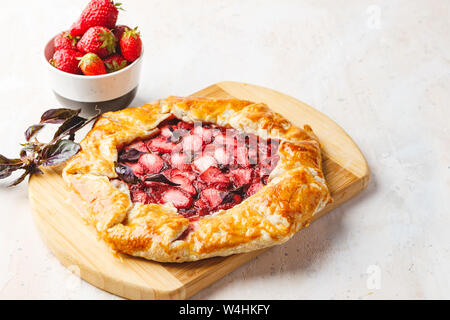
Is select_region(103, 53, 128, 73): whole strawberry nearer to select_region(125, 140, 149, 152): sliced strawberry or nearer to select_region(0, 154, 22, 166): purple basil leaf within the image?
select_region(125, 140, 149, 152): sliced strawberry

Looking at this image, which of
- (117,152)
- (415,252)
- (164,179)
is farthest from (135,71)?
(415,252)

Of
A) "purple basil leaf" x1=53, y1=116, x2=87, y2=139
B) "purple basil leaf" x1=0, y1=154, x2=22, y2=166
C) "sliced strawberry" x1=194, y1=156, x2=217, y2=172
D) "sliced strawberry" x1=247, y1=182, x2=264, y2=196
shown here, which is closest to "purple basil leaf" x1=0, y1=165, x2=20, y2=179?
"purple basil leaf" x1=0, y1=154, x2=22, y2=166

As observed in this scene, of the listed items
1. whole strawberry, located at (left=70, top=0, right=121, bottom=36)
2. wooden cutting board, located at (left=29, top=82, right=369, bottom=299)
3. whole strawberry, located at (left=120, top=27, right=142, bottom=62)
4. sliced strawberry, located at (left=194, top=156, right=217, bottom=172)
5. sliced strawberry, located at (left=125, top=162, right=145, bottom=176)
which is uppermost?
whole strawberry, located at (left=70, top=0, right=121, bottom=36)

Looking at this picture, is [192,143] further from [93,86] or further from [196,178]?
[93,86]

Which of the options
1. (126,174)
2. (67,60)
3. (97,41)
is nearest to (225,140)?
(126,174)

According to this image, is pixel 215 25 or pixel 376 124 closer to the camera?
pixel 376 124

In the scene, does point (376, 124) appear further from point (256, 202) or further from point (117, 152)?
point (117, 152)

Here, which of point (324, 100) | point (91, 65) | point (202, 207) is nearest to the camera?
point (202, 207)

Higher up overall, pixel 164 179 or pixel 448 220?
pixel 164 179
